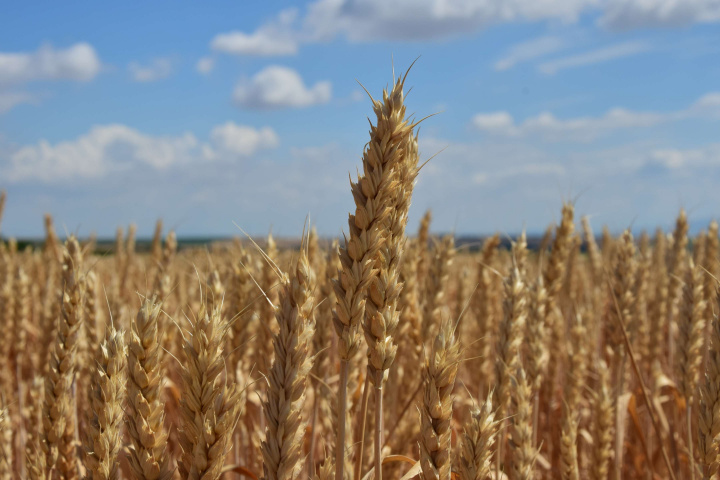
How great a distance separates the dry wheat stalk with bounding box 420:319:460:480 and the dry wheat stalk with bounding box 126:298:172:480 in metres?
0.63

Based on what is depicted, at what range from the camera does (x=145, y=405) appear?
51.7 inches

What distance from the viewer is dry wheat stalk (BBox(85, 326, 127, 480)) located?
4.59ft

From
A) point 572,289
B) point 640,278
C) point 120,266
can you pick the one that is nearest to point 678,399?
point 640,278

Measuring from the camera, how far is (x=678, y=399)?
138 inches

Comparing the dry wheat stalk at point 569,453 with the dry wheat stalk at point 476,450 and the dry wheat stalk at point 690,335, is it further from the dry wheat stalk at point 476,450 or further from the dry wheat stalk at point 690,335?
the dry wheat stalk at point 476,450

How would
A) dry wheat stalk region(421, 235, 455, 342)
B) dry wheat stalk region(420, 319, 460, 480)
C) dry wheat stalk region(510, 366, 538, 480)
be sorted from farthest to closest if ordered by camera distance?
dry wheat stalk region(421, 235, 455, 342)
dry wheat stalk region(510, 366, 538, 480)
dry wheat stalk region(420, 319, 460, 480)

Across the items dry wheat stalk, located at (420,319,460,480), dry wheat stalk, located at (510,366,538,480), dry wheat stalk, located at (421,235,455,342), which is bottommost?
dry wheat stalk, located at (510,366,538,480)

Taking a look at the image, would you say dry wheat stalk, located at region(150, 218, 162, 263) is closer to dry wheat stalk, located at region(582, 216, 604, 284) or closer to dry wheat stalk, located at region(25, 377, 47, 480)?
dry wheat stalk, located at region(25, 377, 47, 480)

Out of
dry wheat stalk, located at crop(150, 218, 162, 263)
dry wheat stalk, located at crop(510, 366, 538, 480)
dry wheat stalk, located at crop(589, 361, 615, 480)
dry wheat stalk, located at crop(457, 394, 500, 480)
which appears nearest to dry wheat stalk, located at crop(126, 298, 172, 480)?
→ dry wheat stalk, located at crop(457, 394, 500, 480)

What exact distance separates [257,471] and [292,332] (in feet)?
4.36

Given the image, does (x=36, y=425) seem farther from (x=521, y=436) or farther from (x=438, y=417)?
(x=521, y=436)

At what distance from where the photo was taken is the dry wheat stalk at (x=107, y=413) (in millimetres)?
1400

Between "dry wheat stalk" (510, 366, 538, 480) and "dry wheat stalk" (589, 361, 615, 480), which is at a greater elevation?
"dry wheat stalk" (510, 366, 538, 480)

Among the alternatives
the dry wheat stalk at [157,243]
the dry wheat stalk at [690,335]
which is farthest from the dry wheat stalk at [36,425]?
the dry wheat stalk at [157,243]
